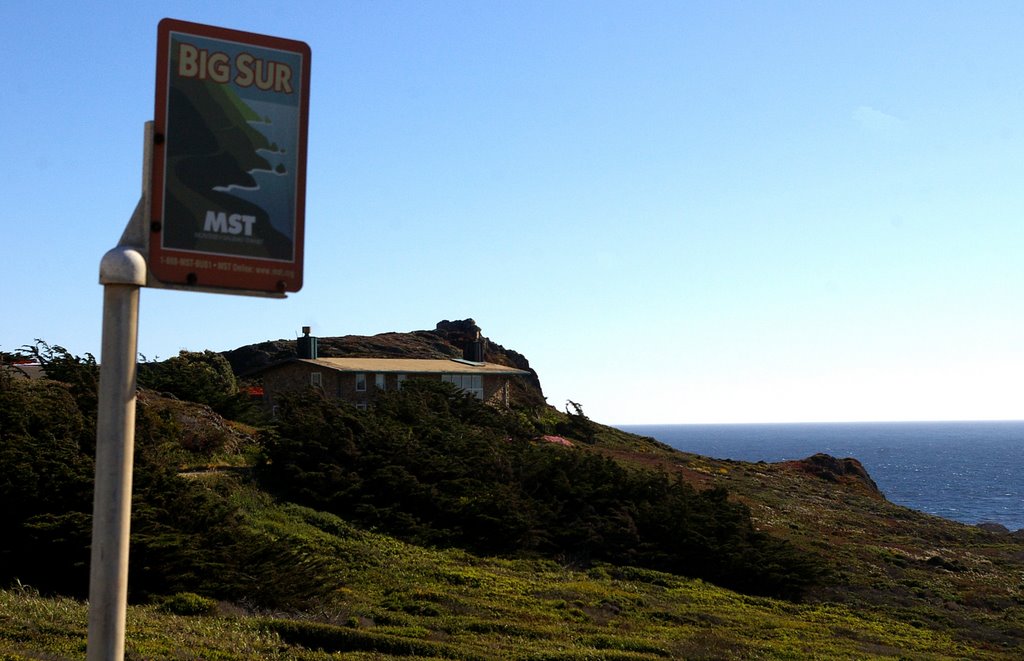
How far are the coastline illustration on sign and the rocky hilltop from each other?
69913mm

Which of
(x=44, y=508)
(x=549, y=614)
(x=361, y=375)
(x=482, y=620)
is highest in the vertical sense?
(x=361, y=375)

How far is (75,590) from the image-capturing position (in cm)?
1495

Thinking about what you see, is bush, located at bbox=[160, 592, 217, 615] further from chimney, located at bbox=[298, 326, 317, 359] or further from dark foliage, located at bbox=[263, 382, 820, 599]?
chimney, located at bbox=[298, 326, 317, 359]

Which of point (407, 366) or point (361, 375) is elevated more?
point (407, 366)

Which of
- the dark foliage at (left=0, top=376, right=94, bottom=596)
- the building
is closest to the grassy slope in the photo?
the dark foliage at (left=0, top=376, right=94, bottom=596)

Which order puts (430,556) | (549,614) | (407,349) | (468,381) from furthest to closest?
(407,349) < (468,381) < (430,556) < (549,614)

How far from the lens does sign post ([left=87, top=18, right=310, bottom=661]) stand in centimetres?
299

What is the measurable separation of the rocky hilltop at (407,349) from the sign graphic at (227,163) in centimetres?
6991

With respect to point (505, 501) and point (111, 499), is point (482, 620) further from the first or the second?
point (111, 499)

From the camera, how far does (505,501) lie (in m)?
26.6

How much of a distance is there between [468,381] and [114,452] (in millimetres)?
49995

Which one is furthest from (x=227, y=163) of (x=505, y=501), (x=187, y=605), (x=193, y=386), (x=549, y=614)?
(x=193, y=386)

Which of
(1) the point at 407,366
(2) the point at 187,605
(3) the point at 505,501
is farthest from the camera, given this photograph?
(1) the point at 407,366

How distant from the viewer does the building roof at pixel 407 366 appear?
47.5 meters
